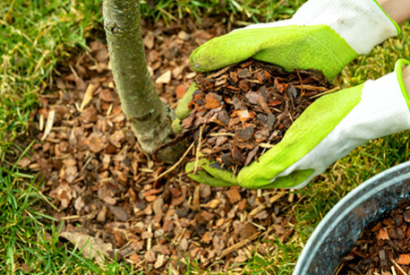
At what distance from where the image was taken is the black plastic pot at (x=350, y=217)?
1627mm

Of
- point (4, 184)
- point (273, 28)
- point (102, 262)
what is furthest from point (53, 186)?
point (273, 28)

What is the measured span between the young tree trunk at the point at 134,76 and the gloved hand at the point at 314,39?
328mm

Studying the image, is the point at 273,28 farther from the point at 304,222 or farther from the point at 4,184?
the point at 4,184

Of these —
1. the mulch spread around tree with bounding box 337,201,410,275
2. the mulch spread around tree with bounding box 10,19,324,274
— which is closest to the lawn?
the mulch spread around tree with bounding box 10,19,324,274

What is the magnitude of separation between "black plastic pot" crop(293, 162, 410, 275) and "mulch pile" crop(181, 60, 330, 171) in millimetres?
406

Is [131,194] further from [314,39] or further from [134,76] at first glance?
[314,39]

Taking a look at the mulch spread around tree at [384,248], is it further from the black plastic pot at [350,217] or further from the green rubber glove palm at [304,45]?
the green rubber glove palm at [304,45]

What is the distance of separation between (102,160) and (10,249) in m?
0.70

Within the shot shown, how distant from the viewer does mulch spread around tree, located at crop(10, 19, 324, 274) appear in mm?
2246

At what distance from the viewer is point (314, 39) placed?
76.7 inches

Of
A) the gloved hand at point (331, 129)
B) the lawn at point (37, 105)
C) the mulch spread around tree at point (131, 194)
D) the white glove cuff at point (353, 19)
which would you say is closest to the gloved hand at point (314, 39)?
the white glove cuff at point (353, 19)

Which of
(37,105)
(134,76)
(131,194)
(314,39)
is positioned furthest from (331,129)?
(37,105)

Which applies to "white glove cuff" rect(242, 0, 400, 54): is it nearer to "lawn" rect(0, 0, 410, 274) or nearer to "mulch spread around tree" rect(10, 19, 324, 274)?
"lawn" rect(0, 0, 410, 274)

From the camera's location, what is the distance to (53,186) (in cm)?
246
